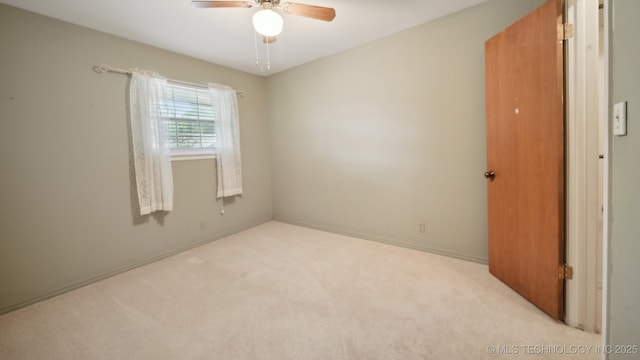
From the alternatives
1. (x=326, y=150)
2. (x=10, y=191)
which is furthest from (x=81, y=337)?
(x=326, y=150)

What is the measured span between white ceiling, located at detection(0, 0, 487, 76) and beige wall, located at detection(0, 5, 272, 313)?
20 centimetres

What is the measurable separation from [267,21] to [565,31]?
189 cm

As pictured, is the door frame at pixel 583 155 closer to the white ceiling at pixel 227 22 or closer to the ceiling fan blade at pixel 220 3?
the white ceiling at pixel 227 22

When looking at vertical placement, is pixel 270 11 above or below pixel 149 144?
above

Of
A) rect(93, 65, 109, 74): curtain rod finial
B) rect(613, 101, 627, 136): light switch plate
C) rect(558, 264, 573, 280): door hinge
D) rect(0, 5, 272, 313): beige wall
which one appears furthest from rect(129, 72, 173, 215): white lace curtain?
rect(558, 264, 573, 280): door hinge

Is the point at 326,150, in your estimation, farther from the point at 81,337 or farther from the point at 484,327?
the point at 81,337

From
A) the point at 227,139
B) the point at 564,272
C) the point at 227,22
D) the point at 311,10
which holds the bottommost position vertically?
the point at 564,272

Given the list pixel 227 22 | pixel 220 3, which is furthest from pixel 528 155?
pixel 227 22

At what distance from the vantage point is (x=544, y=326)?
158 cm

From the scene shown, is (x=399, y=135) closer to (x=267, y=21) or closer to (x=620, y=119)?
(x=267, y=21)

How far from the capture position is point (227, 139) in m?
3.47

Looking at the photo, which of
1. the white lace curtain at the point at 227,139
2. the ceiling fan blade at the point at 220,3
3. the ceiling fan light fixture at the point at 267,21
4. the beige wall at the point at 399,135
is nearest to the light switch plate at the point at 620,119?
the beige wall at the point at 399,135

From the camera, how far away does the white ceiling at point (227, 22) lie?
6.83 feet

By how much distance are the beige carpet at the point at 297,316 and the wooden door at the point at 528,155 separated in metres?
0.25
